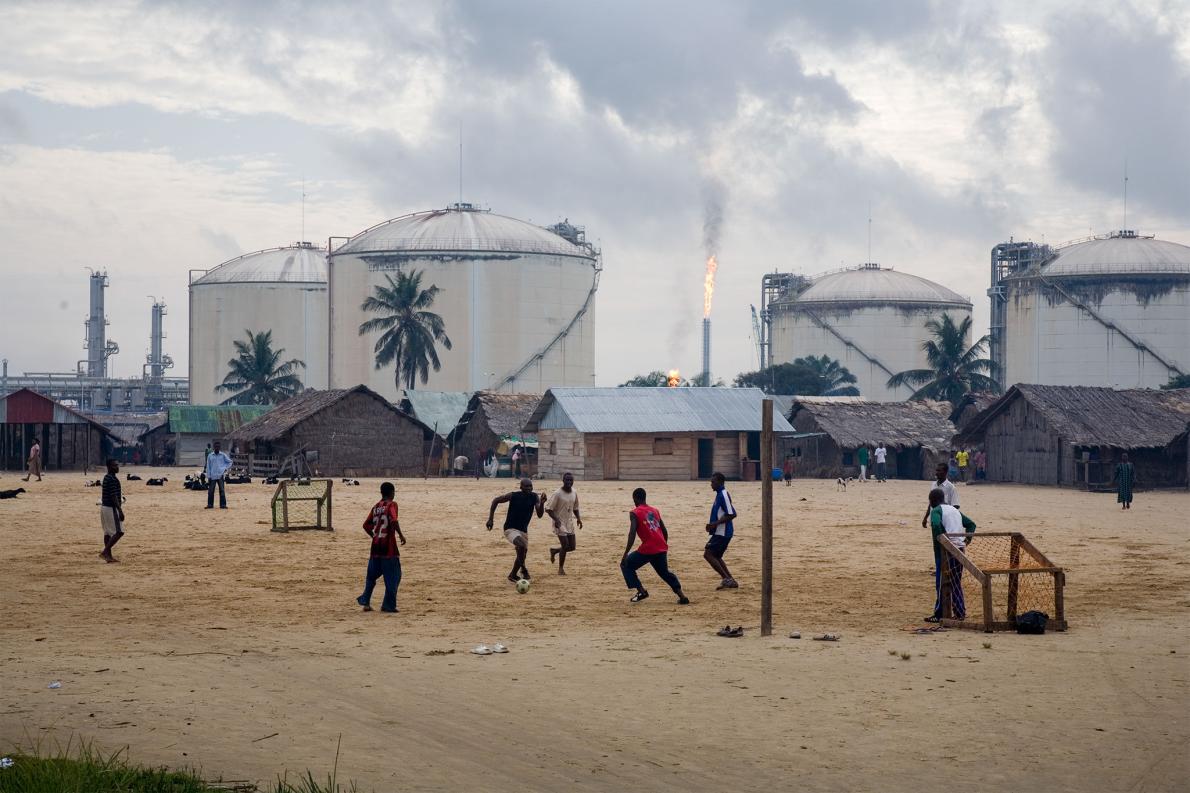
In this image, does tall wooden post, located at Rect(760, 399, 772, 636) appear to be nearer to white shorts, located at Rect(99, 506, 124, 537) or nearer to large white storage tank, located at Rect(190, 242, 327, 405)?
white shorts, located at Rect(99, 506, 124, 537)

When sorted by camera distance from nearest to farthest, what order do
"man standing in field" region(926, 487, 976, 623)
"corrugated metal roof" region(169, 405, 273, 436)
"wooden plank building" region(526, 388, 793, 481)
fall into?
"man standing in field" region(926, 487, 976, 623), "wooden plank building" region(526, 388, 793, 481), "corrugated metal roof" region(169, 405, 273, 436)

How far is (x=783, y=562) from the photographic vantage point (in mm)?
21594

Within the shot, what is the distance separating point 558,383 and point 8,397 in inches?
1302

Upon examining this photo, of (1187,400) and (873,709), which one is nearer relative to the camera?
(873,709)

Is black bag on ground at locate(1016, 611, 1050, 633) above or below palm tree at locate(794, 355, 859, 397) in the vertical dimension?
below

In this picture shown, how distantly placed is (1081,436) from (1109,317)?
37.7m

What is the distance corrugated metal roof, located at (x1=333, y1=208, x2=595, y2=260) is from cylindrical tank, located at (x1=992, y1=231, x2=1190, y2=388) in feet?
90.8

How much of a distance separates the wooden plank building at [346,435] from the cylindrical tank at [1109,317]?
4141cm

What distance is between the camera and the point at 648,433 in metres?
57.5

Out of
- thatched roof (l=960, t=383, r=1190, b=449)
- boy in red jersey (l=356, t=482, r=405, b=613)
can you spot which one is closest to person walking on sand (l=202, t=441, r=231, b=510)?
boy in red jersey (l=356, t=482, r=405, b=613)

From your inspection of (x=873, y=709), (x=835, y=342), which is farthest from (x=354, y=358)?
(x=873, y=709)

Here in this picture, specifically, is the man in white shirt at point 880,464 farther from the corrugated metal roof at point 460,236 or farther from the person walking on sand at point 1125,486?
the corrugated metal roof at point 460,236

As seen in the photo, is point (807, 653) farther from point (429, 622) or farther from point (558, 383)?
point (558, 383)

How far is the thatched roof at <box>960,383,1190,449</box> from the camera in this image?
5034 centimetres
